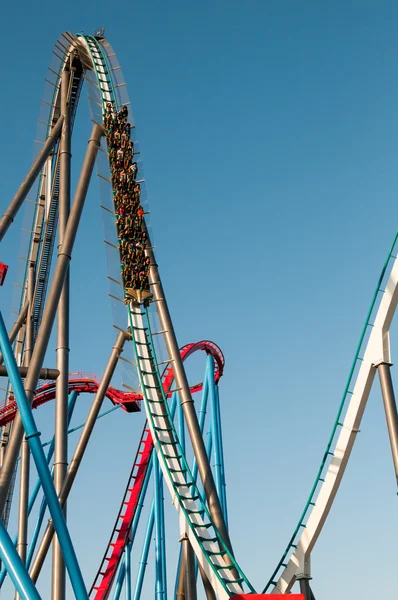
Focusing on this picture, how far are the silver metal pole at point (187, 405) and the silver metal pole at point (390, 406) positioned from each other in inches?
77.8

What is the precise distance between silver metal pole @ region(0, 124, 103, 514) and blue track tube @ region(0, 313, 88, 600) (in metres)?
0.60

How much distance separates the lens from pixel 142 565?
12227mm

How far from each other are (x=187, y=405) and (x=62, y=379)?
1380mm

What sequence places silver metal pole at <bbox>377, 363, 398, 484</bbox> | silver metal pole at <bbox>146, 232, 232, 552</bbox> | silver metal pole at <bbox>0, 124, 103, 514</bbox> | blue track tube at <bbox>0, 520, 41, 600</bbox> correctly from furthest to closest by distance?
1. silver metal pole at <bbox>146, 232, 232, 552</bbox>
2. silver metal pole at <bbox>0, 124, 103, 514</bbox>
3. silver metal pole at <bbox>377, 363, 398, 484</bbox>
4. blue track tube at <bbox>0, 520, 41, 600</bbox>

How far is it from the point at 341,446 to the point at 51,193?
613 cm

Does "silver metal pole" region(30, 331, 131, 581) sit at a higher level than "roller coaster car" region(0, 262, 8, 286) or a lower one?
lower

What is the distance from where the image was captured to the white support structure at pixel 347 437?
737 centimetres

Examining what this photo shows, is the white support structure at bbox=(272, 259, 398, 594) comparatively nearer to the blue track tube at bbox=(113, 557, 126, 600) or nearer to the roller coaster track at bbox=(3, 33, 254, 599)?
the roller coaster track at bbox=(3, 33, 254, 599)

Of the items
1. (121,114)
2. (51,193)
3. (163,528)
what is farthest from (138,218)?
(163,528)

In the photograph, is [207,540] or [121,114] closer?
[207,540]

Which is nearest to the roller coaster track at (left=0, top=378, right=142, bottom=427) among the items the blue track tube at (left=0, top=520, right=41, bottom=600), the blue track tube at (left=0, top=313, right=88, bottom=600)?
the blue track tube at (left=0, top=313, right=88, bottom=600)

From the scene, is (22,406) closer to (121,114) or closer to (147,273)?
(147,273)

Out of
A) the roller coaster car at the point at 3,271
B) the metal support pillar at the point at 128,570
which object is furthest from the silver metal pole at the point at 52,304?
the metal support pillar at the point at 128,570

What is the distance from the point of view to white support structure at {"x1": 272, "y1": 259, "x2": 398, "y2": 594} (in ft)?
24.2
